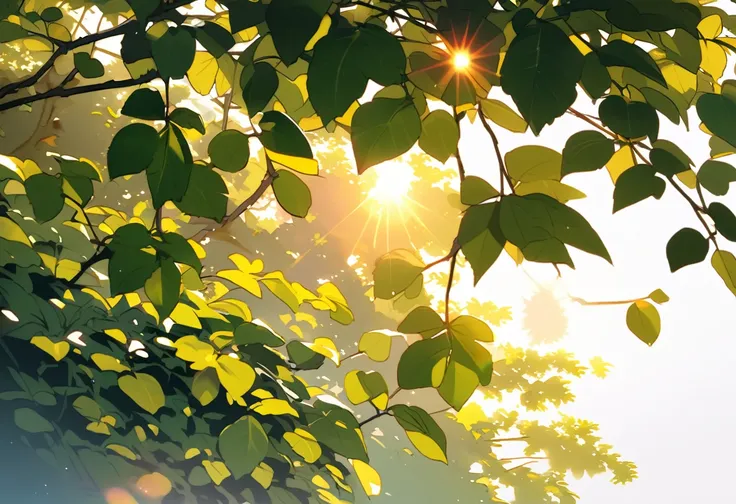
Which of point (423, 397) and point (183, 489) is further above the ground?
point (423, 397)

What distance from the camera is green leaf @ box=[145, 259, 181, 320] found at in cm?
90

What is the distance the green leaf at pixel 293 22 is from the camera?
66 centimetres

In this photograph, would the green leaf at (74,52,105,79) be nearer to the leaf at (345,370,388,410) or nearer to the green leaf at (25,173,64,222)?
the green leaf at (25,173,64,222)

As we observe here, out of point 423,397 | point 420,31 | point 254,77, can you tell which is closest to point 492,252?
point 254,77

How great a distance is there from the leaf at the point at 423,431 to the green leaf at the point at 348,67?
1.90 ft

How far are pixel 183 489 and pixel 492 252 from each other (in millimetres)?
2832

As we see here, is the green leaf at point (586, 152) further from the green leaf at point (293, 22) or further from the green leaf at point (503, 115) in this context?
the green leaf at point (293, 22)

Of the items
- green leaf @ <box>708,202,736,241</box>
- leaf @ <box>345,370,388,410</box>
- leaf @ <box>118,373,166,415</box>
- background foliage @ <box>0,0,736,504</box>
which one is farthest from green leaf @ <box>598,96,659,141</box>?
leaf @ <box>118,373,166,415</box>

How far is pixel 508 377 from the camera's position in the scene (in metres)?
15.0

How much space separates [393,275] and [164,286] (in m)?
0.43

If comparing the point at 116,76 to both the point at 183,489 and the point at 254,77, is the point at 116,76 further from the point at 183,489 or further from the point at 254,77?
the point at 254,77

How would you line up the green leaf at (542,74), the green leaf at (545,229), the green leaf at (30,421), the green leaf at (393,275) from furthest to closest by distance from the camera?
the green leaf at (30,421)
the green leaf at (393,275)
the green leaf at (545,229)
the green leaf at (542,74)

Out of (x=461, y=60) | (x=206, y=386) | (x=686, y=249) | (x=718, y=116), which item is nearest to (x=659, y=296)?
(x=686, y=249)

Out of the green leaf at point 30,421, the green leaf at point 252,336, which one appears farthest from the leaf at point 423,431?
the green leaf at point 30,421
